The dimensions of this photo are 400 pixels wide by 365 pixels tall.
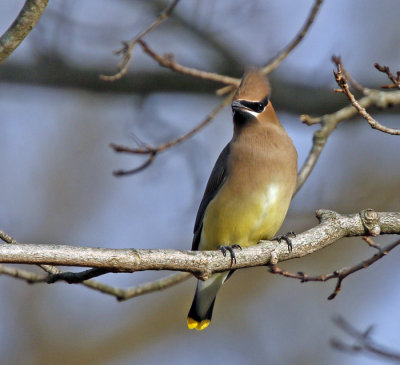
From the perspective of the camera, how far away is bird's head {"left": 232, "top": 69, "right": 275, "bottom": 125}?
5.14 m

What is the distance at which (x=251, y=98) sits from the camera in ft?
17.0

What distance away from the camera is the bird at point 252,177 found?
5.05 metres

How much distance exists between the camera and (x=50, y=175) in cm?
1017

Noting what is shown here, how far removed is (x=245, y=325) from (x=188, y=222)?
1.67 m

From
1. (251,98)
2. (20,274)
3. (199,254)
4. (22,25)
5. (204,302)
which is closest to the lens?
(22,25)

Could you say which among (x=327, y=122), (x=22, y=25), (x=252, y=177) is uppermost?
(x=22, y=25)

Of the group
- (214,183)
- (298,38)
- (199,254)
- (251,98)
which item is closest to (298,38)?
(298,38)

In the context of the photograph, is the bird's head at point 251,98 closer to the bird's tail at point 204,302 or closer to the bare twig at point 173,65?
the bare twig at point 173,65

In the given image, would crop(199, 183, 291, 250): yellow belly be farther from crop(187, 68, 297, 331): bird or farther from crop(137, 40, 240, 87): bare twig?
crop(137, 40, 240, 87): bare twig

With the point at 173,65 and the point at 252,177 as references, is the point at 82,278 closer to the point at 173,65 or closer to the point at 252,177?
the point at 252,177

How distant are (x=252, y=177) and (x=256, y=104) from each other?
0.50 metres

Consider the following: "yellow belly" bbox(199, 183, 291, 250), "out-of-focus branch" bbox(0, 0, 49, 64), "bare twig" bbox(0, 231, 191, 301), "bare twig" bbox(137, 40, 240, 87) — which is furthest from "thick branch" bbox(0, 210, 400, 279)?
"bare twig" bbox(137, 40, 240, 87)

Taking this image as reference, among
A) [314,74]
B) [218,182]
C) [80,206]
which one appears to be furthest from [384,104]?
[80,206]

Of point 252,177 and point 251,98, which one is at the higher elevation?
point 251,98
